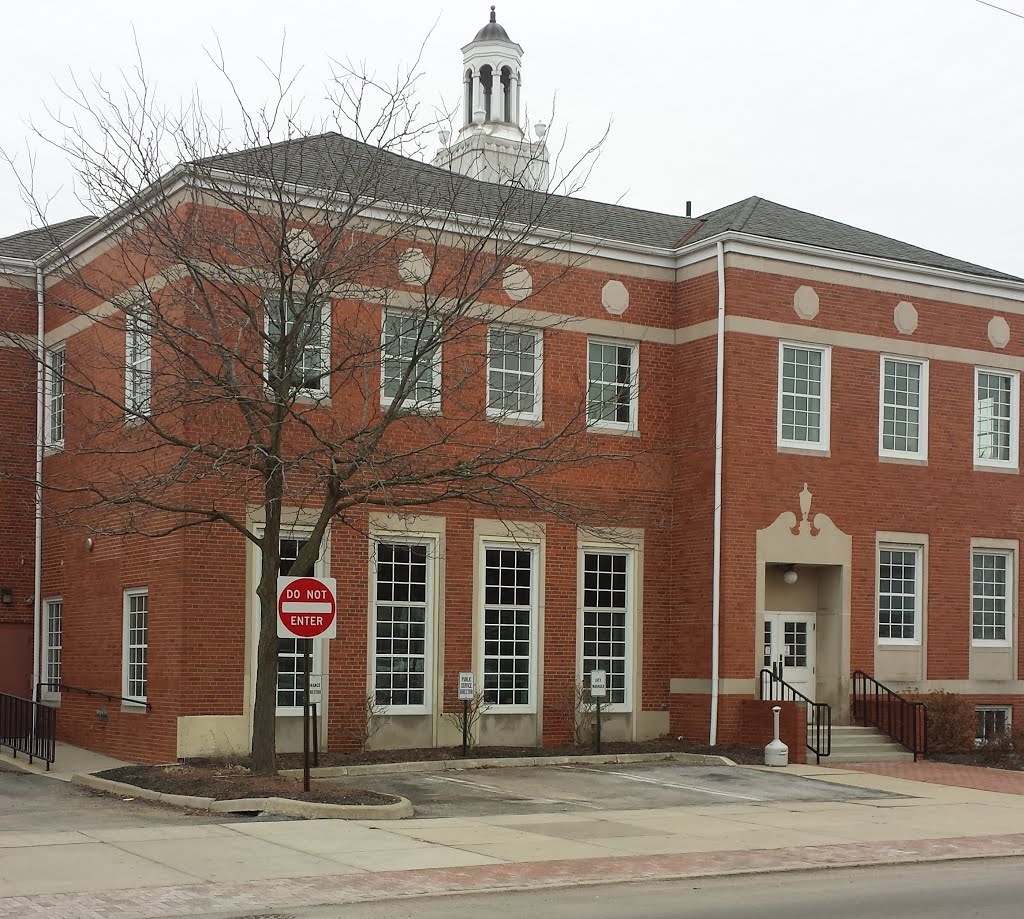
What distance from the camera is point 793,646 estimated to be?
25.5 m

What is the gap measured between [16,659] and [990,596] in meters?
17.5

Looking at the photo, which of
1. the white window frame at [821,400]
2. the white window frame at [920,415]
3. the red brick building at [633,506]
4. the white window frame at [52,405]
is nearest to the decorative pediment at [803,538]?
the red brick building at [633,506]

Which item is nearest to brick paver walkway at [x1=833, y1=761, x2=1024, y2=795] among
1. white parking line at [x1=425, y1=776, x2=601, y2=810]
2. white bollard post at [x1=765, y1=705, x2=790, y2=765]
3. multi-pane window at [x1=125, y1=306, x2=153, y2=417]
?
white bollard post at [x1=765, y1=705, x2=790, y2=765]

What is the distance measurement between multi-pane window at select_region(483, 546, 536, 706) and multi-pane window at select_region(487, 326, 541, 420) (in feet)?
7.36

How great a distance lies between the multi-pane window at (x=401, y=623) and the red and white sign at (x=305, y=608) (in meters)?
5.92

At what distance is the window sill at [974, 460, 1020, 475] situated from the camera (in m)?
27.1

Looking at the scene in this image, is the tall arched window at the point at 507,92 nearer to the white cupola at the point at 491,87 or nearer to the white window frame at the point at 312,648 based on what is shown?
the white cupola at the point at 491,87

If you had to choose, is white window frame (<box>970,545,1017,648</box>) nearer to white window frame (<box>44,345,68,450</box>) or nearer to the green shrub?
the green shrub

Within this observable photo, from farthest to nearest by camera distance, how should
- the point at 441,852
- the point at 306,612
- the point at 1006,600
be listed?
1. the point at 1006,600
2. the point at 306,612
3. the point at 441,852

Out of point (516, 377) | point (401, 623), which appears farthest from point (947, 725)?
point (401, 623)

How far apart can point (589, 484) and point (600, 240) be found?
4017 mm

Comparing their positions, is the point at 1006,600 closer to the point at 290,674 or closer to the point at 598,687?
the point at 598,687

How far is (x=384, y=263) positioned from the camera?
20.0m

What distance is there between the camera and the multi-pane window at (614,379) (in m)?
24.7
